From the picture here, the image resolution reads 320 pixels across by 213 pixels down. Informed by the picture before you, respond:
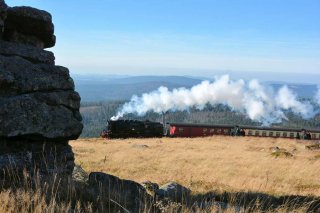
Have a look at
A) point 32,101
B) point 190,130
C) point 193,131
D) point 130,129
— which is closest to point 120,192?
point 32,101

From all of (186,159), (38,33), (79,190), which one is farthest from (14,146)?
(186,159)

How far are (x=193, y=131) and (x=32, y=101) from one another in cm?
6353

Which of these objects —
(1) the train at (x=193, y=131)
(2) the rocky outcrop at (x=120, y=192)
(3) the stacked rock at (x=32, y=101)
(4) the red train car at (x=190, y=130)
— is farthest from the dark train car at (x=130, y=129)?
(2) the rocky outcrop at (x=120, y=192)

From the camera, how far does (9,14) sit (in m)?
13.4

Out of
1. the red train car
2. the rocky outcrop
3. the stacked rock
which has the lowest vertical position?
the red train car

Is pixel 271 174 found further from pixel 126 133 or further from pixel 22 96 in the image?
pixel 126 133

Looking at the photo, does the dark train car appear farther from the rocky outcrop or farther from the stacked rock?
the rocky outcrop

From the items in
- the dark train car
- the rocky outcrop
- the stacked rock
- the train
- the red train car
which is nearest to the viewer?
the rocky outcrop

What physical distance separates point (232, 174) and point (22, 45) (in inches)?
652

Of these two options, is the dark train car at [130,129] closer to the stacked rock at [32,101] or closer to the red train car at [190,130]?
the red train car at [190,130]

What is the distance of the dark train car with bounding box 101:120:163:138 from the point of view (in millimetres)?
65562

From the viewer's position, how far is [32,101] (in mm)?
11633

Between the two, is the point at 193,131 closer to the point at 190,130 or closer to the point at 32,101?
the point at 190,130

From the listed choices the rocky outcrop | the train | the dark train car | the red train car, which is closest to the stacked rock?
the rocky outcrop
